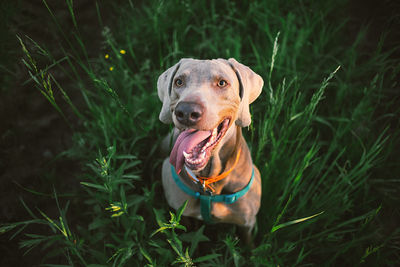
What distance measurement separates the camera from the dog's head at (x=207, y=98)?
1500 millimetres

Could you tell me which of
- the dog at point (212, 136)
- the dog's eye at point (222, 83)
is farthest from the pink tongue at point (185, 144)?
the dog's eye at point (222, 83)

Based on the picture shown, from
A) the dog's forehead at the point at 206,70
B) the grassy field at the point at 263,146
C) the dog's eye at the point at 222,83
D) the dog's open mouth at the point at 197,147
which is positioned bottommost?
the grassy field at the point at 263,146

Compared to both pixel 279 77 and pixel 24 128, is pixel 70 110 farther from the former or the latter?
pixel 279 77

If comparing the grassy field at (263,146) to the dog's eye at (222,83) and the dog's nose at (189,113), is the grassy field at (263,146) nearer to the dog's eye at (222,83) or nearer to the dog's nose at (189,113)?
the dog's eye at (222,83)

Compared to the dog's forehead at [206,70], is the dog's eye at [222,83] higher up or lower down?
lower down

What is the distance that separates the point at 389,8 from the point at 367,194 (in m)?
2.45

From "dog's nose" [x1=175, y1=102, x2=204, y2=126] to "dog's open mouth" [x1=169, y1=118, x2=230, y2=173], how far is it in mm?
230

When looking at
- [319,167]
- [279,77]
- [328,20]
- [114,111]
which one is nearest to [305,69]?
[279,77]

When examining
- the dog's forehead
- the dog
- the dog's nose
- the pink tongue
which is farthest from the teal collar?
the dog's forehead

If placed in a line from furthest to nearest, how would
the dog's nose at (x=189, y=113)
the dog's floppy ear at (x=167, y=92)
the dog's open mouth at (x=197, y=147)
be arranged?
the dog's floppy ear at (x=167, y=92) < the dog's open mouth at (x=197, y=147) < the dog's nose at (x=189, y=113)

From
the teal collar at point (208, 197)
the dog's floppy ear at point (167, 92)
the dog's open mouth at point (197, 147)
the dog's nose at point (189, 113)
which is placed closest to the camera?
the dog's nose at point (189, 113)

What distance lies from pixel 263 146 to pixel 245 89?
1.90ft

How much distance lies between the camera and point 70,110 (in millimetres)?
3098

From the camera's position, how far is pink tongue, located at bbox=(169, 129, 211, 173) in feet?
5.29
